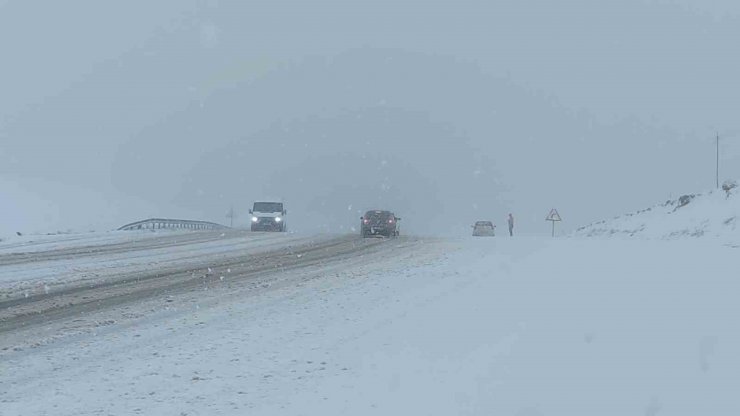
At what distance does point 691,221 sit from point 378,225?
14.9 meters

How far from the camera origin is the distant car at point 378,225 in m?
32.5

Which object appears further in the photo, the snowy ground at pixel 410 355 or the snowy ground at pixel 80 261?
the snowy ground at pixel 80 261

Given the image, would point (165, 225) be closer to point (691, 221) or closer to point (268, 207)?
point (268, 207)

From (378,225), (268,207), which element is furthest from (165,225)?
(378,225)

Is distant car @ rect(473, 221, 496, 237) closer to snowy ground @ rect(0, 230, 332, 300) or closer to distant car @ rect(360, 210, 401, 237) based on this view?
distant car @ rect(360, 210, 401, 237)

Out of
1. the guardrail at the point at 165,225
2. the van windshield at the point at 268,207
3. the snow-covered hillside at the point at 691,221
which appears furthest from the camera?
the van windshield at the point at 268,207

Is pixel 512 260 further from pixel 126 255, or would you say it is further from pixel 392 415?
pixel 392 415

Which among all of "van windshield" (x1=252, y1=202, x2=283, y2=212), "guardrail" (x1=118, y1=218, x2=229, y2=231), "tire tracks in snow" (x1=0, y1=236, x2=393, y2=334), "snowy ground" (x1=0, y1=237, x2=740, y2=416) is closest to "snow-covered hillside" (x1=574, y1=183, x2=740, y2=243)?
"snowy ground" (x1=0, y1=237, x2=740, y2=416)

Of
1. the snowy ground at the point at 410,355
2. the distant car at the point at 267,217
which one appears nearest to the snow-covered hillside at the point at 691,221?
the snowy ground at the point at 410,355

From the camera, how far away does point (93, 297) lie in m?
9.33

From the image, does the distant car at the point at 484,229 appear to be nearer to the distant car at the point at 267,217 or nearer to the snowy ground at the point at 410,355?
the distant car at the point at 267,217

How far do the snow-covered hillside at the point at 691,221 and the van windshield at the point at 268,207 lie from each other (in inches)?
743

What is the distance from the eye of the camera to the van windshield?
3941 cm

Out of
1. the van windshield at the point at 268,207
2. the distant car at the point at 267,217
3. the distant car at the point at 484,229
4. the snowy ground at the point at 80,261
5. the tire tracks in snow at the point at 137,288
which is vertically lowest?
the distant car at the point at 484,229
